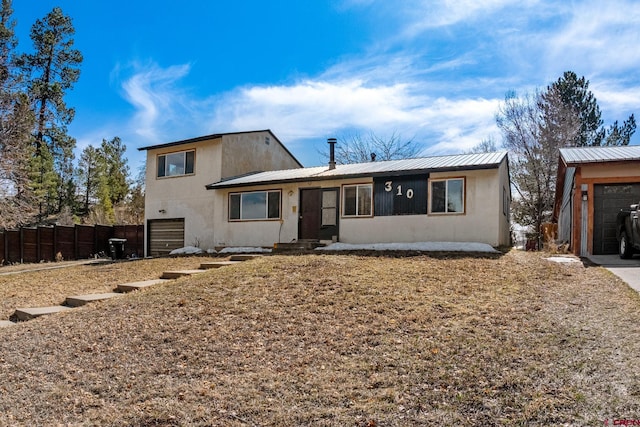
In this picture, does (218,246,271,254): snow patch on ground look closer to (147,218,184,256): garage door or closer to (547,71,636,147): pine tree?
(147,218,184,256): garage door

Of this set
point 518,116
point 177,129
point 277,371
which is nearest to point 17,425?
point 277,371

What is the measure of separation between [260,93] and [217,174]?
4002 millimetres

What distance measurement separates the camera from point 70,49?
2967cm

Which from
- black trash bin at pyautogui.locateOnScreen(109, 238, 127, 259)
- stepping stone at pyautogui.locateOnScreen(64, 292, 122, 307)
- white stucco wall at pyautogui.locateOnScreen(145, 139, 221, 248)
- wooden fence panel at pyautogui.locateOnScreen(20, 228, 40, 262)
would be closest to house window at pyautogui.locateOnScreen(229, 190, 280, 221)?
white stucco wall at pyautogui.locateOnScreen(145, 139, 221, 248)

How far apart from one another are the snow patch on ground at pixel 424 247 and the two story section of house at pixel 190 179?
19.6 ft

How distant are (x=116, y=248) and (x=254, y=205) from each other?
7.36m

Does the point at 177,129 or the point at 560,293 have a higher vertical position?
the point at 177,129

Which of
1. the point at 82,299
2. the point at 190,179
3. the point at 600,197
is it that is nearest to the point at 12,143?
the point at 190,179

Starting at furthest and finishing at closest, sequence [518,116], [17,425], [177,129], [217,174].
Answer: [518,116], [177,129], [217,174], [17,425]

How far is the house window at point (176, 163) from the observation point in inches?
725

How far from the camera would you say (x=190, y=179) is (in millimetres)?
18250

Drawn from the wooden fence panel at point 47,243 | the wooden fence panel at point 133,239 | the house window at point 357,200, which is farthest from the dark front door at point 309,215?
the wooden fence panel at point 47,243

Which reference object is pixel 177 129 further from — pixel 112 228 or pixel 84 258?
pixel 84 258

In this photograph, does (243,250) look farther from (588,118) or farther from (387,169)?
(588,118)
